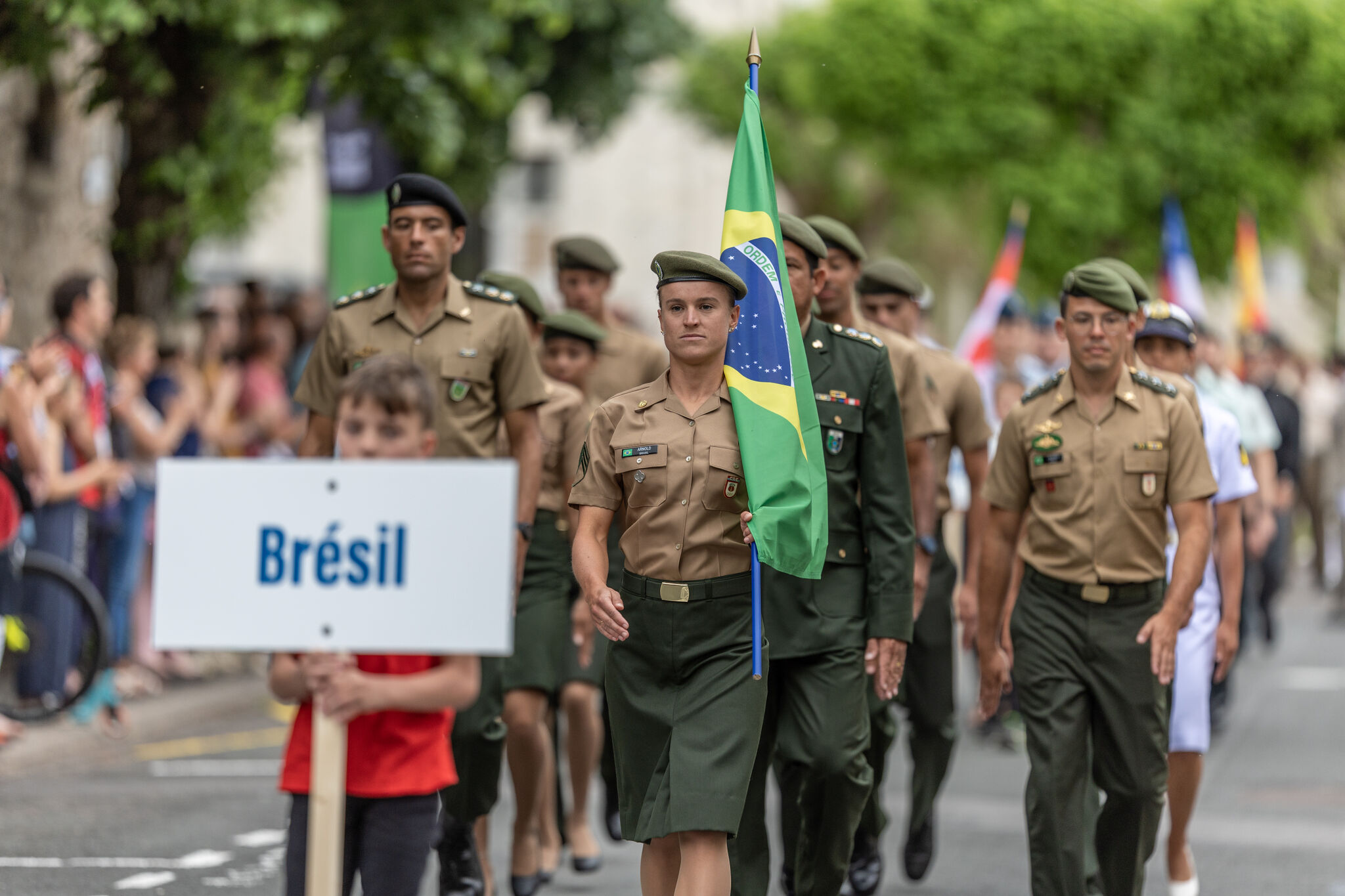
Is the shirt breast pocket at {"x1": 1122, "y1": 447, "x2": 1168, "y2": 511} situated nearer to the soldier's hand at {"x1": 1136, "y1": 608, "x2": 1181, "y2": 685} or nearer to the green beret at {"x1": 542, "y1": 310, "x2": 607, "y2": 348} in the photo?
the soldier's hand at {"x1": 1136, "y1": 608, "x2": 1181, "y2": 685}

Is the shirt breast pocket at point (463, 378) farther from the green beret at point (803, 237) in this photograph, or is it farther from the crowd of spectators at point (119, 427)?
the crowd of spectators at point (119, 427)

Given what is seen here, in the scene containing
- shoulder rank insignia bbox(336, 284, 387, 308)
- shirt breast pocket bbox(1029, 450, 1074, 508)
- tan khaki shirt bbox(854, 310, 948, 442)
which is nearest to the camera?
shirt breast pocket bbox(1029, 450, 1074, 508)

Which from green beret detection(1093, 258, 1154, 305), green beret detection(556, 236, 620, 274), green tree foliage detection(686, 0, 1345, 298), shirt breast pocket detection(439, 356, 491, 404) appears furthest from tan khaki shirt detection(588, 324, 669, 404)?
green tree foliage detection(686, 0, 1345, 298)

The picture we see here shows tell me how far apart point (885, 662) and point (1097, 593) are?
0.74 m

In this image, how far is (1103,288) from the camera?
254 inches

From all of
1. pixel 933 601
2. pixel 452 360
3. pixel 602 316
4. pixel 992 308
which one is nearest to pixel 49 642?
pixel 602 316

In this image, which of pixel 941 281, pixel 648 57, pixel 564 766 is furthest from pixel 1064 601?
pixel 941 281

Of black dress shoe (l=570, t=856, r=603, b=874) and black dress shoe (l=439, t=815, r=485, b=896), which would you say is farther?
black dress shoe (l=570, t=856, r=603, b=874)

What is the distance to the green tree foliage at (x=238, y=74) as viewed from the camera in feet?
36.7

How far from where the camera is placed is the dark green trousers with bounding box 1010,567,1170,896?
6.34 metres

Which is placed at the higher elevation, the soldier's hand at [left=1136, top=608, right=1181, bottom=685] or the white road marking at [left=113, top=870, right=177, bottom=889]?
the soldier's hand at [left=1136, top=608, right=1181, bottom=685]

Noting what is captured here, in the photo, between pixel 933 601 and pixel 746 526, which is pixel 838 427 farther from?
pixel 933 601

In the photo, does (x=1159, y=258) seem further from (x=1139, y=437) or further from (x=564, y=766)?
(x=1139, y=437)

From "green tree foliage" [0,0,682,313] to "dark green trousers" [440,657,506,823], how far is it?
5203 mm
